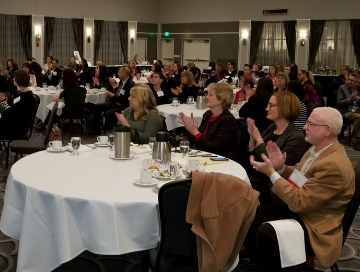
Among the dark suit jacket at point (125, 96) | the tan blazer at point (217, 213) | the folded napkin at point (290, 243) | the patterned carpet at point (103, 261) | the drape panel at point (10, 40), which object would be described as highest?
the drape panel at point (10, 40)

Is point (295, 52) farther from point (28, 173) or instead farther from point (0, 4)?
point (28, 173)

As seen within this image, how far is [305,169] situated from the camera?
3.38m

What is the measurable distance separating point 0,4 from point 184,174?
53.5 feet

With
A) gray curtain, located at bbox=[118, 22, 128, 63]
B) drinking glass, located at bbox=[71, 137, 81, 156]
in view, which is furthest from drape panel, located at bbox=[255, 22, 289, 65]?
drinking glass, located at bbox=[71, 137, 81, 156]

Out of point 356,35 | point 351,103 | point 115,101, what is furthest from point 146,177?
point 356,35

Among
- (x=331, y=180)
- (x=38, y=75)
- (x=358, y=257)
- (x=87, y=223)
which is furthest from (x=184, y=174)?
(x=38, y=75)

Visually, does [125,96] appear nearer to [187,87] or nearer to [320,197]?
[187,87]

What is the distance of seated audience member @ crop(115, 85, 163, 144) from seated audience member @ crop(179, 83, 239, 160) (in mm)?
296

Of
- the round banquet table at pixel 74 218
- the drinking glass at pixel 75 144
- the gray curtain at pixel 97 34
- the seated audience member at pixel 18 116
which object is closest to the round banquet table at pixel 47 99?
the seated audience member at pixel 18 116

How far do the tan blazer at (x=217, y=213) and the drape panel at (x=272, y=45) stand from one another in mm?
16390

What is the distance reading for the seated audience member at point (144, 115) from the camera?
4.96m

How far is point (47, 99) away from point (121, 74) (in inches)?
59.6

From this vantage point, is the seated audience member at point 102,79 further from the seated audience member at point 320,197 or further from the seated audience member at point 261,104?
the seated audience member at point 320,197

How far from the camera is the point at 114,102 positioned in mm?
10117
